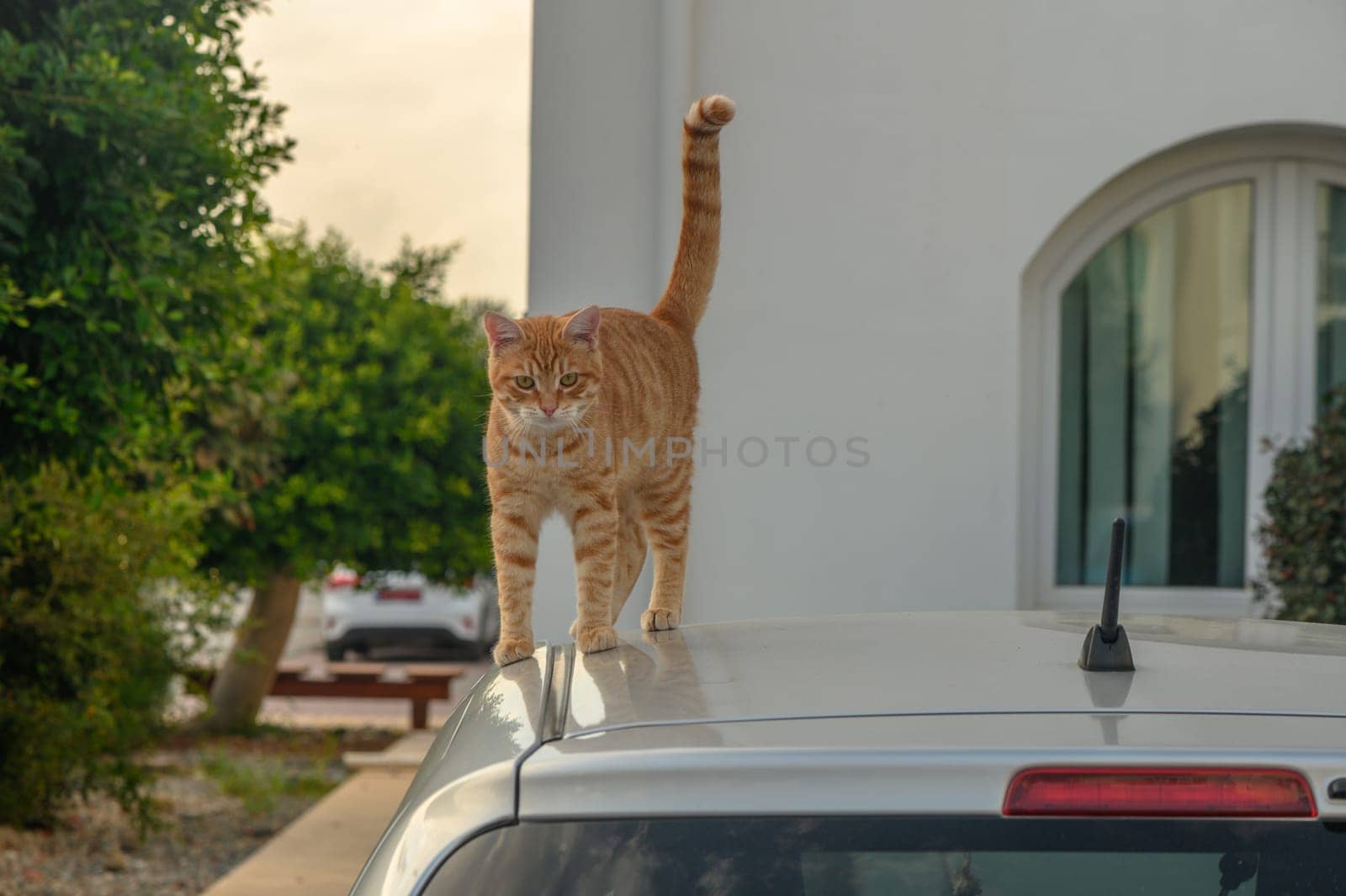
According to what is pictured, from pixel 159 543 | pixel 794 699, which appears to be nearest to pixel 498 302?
pixel 159 543

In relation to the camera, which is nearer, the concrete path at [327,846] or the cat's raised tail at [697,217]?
the cat's raised tail at [697,217]

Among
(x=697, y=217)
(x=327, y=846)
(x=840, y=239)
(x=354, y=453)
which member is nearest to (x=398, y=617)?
(x=354, y=453)

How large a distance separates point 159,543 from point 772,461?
4.43 m

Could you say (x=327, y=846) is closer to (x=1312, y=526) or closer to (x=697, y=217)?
(x=1312, y=526)

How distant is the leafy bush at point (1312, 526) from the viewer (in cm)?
470

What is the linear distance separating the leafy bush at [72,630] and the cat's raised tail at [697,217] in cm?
414

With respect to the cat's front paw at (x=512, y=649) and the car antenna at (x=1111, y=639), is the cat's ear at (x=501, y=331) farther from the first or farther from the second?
the car antenna at (x=1111, y=639)

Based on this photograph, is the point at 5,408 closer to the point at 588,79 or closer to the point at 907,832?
the point at 588,79

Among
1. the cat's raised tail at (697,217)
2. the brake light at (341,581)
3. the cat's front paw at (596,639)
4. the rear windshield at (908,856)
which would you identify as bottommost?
the brake light at (341,581)

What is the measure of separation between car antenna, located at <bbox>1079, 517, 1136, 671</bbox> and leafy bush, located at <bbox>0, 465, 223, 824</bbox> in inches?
226

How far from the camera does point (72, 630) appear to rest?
728cm

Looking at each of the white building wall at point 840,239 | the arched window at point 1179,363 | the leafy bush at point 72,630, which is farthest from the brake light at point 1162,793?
the leafy bush at point 72,630

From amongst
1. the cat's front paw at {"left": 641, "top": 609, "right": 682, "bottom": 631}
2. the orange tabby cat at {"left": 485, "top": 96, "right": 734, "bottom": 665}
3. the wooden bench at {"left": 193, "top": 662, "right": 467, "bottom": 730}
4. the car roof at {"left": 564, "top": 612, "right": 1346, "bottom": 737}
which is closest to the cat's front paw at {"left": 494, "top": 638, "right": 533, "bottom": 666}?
the orange tabby cat at {"left": 485, "top": 96, "right": 734, "bottom": 665}

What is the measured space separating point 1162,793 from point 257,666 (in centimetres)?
1179
